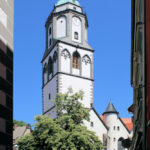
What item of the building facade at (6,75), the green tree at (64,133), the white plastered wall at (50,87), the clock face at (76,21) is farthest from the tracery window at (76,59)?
the green tree at (64,133)

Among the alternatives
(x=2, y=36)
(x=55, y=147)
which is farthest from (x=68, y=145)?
(x=2, y=36)

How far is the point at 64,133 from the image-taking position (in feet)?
91.9

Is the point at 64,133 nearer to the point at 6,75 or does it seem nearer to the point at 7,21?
the point at 6,75

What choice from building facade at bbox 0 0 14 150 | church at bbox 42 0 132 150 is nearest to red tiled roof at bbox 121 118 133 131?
church at bbox 42 0 132 150

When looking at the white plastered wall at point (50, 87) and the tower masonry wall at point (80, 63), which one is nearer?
the white plastered wall at point (50, 87)

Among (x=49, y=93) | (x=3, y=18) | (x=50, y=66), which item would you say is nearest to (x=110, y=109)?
(x=49, y=93)

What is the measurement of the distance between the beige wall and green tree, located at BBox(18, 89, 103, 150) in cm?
725

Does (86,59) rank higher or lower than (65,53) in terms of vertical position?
lower

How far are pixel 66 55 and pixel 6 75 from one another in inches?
790

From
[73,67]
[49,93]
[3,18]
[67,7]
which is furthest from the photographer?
[67,7]

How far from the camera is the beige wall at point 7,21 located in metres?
30.5

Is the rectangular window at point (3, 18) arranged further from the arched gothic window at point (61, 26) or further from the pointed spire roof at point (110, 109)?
the pointed spire roof at point (110, 109)

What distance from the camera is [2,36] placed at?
30219 mm

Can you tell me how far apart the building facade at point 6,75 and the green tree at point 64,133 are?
1828 mm
